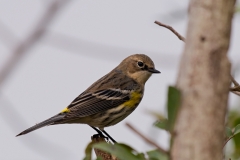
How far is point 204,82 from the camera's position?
1.31 metres

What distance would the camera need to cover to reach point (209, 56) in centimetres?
135

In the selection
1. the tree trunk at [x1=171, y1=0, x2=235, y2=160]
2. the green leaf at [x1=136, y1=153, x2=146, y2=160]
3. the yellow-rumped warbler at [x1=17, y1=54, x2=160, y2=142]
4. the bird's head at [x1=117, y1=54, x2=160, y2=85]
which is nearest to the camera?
the tree trunk at [x1=171, y1=0, x2=235, y2=160]

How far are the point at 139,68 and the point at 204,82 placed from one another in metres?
6.64

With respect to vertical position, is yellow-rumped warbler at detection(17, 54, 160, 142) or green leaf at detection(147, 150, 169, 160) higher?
yellow-rumped warbler at detection(17, 54, 160, 142)

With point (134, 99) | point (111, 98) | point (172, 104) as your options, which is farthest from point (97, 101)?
point (172, 104)

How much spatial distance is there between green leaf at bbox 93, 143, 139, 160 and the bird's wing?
190 inches

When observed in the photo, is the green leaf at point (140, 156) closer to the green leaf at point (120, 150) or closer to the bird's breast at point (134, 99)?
the green leaf at point (120, 150)

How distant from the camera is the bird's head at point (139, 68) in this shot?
7826mm

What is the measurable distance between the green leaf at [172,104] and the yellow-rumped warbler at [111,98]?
4882mm

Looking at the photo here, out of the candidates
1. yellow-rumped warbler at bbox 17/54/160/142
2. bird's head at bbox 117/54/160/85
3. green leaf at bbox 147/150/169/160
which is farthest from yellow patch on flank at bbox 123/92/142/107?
green leaf at bbox 147/150/169/160

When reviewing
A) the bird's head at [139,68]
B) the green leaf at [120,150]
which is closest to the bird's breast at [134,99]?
the bird's head at [139,68]

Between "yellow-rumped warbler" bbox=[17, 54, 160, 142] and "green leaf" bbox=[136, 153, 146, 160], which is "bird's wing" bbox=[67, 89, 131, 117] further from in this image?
"green leaf" bbox=[136, 153, 146, 160]

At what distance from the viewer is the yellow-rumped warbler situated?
270 inches

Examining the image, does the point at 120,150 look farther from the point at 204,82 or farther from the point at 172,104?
the point at 204,82
